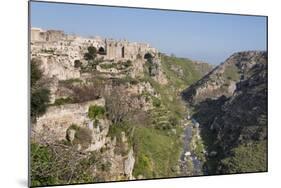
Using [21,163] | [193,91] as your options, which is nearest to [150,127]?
[193,91]

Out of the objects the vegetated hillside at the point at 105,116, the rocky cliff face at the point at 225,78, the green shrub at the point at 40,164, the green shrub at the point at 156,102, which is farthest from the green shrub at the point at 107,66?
the green shrub at the point at 40,164

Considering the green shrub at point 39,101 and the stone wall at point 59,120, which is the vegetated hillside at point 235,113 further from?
the green shrub at point 39,101

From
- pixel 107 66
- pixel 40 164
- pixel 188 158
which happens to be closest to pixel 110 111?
pixel 107 66

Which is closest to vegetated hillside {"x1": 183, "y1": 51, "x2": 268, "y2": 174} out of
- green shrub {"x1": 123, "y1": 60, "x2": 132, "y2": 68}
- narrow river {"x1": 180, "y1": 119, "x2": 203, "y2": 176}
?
narrow river {"x1": 180, "y1": 119, "x2": 203, "y2": 176}

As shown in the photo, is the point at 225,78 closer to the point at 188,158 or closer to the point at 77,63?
the point at 188,158

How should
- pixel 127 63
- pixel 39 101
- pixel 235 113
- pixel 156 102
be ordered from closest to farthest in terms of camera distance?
pixel 39 101 < pixel 127 63 < pixel 156 102 < pixel 235 113

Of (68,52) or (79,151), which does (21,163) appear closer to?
(79,151)

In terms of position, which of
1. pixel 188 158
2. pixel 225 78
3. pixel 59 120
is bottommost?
pixel 188 158

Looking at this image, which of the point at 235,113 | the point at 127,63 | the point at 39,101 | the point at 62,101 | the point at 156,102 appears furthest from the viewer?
the point at 235,113
